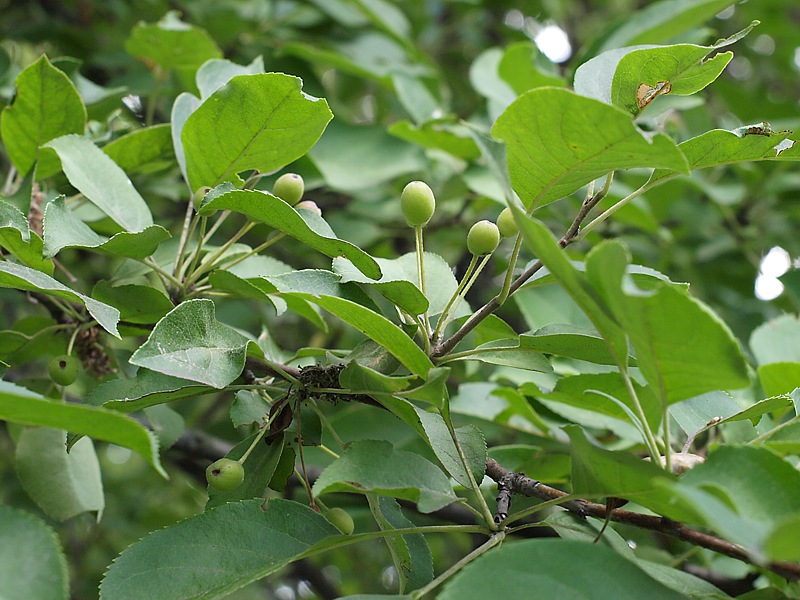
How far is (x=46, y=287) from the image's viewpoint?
72 cm

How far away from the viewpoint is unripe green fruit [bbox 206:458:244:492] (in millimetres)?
817

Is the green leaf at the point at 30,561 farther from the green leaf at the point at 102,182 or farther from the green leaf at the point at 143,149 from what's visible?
the green leaf at the point at 143,149

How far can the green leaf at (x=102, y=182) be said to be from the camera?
0.96 metres

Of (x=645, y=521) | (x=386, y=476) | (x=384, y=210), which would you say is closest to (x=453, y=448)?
(x=386, y=476)

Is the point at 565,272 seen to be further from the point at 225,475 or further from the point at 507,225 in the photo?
the point at 225,475

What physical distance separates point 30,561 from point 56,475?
542 millimetres

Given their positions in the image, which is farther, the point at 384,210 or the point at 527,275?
the point at 384,210

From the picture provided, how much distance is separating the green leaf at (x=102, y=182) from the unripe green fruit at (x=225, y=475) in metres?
0.36

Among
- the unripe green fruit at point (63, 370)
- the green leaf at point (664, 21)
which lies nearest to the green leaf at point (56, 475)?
the unripe green fruit at point (63, 370)

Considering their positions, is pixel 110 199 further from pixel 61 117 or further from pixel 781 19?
pixel 781 19

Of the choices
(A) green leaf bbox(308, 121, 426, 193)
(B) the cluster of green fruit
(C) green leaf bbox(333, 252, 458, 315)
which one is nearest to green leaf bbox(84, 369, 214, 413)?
(C) green leaf bbox(333, 252, 458, 315)

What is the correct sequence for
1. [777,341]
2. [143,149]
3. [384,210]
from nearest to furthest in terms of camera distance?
[143,149] → [777,341] → [384,210]

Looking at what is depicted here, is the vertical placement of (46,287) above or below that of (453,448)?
above

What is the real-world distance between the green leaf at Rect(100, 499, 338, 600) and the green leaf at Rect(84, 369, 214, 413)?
5.2 inches
